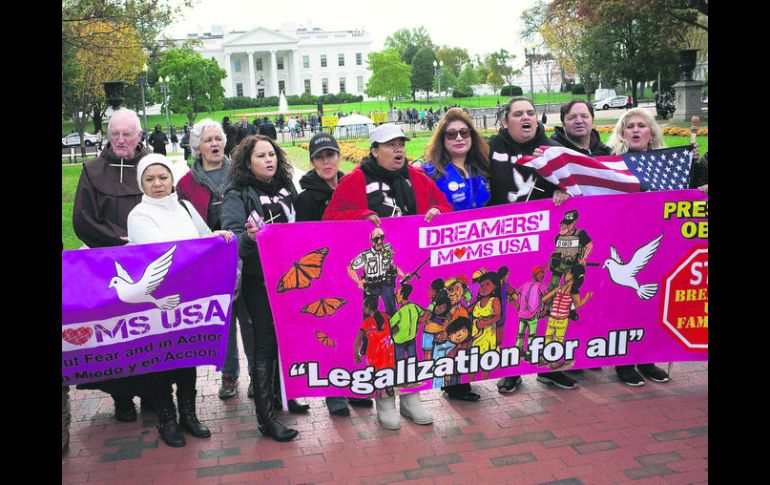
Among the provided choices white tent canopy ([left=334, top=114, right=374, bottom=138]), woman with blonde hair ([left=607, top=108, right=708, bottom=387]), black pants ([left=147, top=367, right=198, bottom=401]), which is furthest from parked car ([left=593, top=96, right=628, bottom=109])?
black pants ([left=147, top=367, right=198, bottom=401])

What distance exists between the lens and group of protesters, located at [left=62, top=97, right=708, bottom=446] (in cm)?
500

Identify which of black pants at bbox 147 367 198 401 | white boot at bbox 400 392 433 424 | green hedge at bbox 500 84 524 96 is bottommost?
white boot at bbox 400 392 433 424

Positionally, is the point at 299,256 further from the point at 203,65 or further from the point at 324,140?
the point at 203,65

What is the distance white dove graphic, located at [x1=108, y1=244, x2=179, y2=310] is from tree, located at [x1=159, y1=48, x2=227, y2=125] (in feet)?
177

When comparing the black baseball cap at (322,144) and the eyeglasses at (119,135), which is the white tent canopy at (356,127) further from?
the black baseball cap at (322,144)

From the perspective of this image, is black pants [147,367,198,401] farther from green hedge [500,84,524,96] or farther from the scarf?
green hedge [500,84,524,96]

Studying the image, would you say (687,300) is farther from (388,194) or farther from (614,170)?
(388,194)

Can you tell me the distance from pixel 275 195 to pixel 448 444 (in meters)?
2.04

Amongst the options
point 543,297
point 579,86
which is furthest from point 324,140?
point 579,86

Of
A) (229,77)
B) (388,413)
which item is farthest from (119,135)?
(229,77)

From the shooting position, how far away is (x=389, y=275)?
5.02m

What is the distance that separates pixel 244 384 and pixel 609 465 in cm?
297

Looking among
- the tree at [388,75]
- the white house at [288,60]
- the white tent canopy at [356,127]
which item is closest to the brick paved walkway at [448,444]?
the white tent canopy at [356,127]

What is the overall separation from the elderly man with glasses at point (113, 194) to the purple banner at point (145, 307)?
725mm
